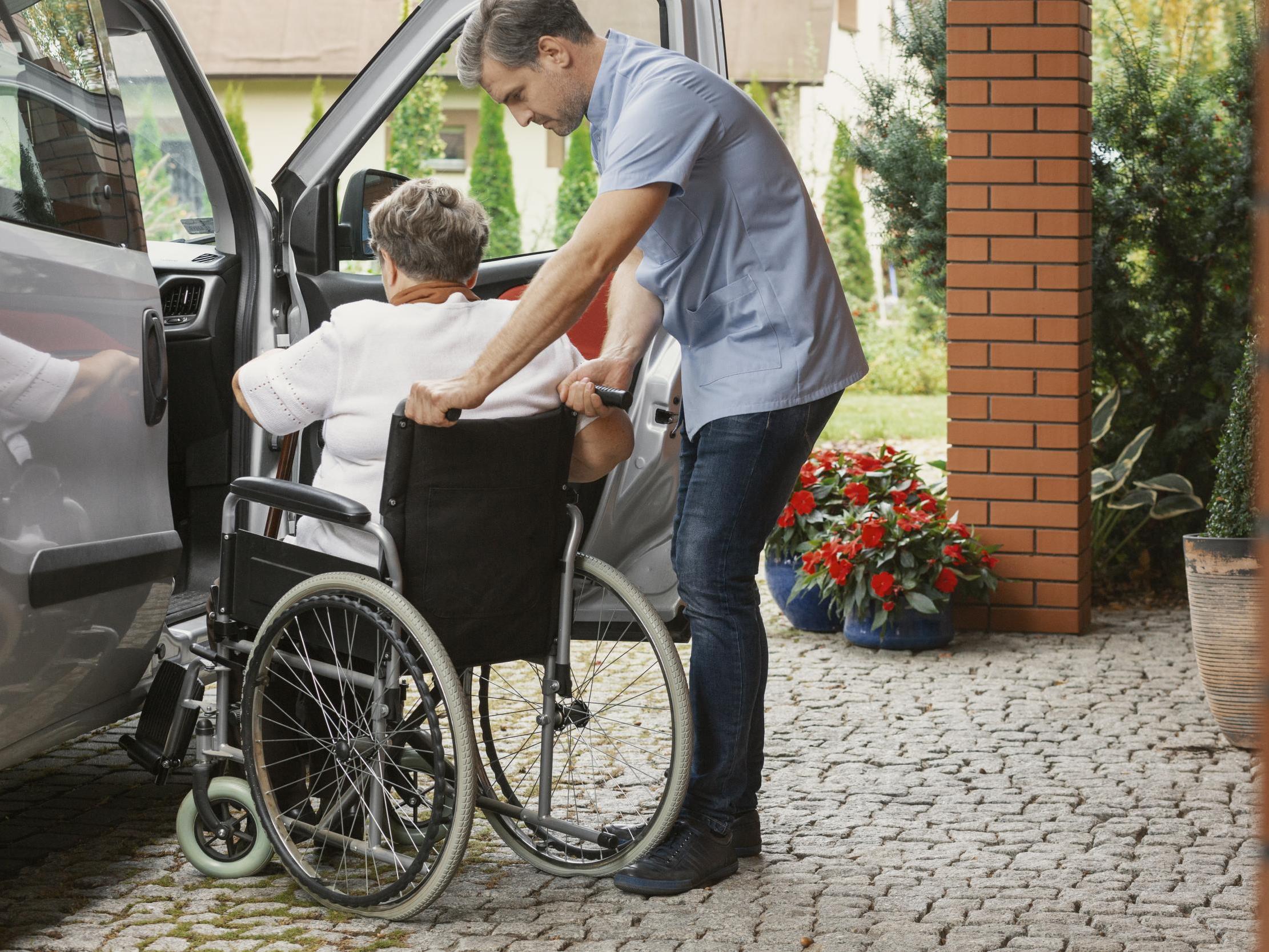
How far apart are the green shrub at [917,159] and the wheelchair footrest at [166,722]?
14.1 ft

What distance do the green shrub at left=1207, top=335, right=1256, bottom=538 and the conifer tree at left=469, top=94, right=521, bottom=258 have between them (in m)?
12.9

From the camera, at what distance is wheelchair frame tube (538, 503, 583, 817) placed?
312 centimetres

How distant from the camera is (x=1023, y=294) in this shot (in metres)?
5.55

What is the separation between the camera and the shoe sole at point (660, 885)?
3223 mm

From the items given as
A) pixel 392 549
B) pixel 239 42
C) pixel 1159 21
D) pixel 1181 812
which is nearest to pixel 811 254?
pixel 392 549

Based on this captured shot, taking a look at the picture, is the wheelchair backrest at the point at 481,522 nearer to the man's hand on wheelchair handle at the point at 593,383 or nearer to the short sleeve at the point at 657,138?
the man's hand on wheelchair handle at the point at 593,383

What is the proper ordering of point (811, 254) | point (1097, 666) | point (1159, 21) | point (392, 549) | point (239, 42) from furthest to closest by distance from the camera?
point (239, 42)
point (1159, 21)
point (1097, 666)
point (811, 254)
point (392, 549)

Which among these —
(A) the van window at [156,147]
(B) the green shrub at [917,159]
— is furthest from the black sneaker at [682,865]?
(A) the van window at [156,147]

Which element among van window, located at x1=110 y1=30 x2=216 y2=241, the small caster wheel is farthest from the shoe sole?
van window, located at x1=110 y1=30 x2=216 y2=241

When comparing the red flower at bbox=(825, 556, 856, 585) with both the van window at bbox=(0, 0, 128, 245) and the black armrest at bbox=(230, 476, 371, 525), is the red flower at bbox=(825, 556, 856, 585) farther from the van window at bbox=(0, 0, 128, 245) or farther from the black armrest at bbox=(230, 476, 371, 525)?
the van window at bbox=(0, 0, 128, 245)

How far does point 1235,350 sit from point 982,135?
4.92 feet

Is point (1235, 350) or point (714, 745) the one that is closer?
point (714, 745)

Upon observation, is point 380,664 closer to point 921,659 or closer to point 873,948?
point 873,948

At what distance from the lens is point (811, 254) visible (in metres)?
3.14
